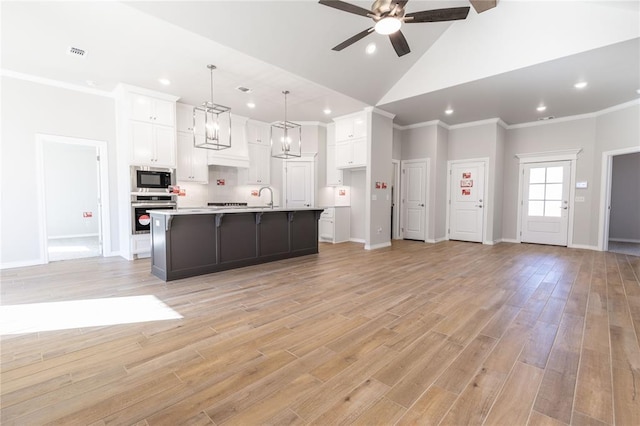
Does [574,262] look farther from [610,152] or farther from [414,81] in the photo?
[414,81]

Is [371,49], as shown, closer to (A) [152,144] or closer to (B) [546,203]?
(A) [152,144]

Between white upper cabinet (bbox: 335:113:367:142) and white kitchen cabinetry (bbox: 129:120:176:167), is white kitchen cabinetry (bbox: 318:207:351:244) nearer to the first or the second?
white upper cabinet (bbox: 335:113:367:142)

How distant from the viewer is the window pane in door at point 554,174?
685cm

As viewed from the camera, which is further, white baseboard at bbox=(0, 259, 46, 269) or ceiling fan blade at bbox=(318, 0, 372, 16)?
white baseboard at bbox=(0, 259, 46, 269)

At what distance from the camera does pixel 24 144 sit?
15.3ft

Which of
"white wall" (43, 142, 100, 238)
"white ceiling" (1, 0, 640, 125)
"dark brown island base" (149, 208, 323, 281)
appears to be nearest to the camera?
"white ceiling" (1, 0, 640, 125)

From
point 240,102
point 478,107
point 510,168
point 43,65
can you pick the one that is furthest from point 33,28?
point 510,168

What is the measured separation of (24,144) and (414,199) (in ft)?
26.7

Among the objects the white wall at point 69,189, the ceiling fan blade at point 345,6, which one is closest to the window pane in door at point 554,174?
the ceiling fan blade at point 345,6

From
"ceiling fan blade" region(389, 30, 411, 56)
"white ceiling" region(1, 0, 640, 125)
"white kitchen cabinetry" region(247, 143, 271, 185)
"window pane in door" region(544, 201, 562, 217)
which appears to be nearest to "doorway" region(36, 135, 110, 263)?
"white kitchen cabinetry" region(247, 143, 271, 185)

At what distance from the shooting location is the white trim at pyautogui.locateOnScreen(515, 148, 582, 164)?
6.64 m

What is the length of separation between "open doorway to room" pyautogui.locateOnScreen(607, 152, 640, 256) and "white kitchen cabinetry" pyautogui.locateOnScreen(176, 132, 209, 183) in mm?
10110

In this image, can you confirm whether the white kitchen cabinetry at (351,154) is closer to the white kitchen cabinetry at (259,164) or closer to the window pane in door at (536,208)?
the white kitchen cabinetry at (259,164)

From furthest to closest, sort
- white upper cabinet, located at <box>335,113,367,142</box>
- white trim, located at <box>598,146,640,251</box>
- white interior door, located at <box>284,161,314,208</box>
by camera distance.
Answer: white interior door, located at <box>284,161,314,208</box>
white upper cabinet, located at <box>335,113,367,142</box>
white trim, located at <box>598,146,640,251</box>
